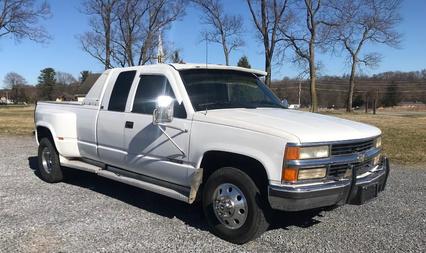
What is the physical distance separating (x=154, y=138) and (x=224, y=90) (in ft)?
3.56

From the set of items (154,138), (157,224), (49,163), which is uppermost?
(154,138)

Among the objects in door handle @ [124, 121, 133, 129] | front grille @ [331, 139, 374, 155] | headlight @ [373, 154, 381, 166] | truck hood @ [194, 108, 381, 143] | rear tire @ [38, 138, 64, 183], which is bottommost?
rear tire @ [38, 138, 64, 183]

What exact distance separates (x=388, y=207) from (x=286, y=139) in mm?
2680

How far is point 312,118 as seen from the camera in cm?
520

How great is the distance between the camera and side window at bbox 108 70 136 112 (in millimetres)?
6262

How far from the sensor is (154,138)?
5551 millimetres

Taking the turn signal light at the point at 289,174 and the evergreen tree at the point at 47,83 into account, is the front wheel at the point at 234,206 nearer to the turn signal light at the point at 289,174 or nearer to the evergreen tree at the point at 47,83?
the turn signal light at the point at 289,174

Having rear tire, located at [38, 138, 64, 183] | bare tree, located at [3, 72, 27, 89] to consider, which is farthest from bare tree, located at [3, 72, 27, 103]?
rear tire, located at [38, 138, 64, 183]

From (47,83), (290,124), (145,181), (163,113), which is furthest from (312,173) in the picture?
(47,83)

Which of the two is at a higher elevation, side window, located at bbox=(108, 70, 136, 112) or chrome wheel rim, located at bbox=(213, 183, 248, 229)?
side window, located at bbox=(108, 70, 136, 112)

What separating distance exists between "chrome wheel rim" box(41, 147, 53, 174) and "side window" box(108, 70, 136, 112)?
6.51ft

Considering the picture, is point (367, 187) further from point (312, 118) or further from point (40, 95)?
point (40, 95)

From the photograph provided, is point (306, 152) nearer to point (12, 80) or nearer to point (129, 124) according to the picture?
point (129, 124)

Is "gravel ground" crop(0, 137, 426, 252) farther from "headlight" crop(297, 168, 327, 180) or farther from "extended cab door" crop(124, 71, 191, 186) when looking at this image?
"headlight" crop(297, 168, 327, 180)
